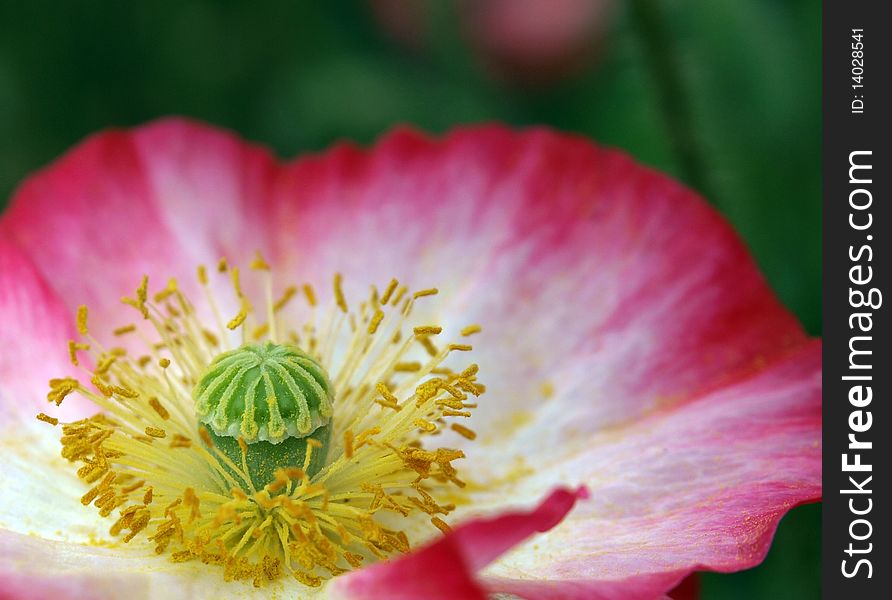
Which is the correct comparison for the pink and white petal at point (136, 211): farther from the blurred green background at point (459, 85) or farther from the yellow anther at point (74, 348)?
the blurred green background at point (459, 85)

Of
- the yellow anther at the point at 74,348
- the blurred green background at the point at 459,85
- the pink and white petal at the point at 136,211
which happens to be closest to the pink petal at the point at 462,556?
the yellow anther at the point at 74,348

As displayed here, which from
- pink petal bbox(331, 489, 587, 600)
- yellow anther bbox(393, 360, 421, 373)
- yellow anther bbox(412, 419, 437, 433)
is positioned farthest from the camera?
yellow anther bbox(393, 360, 421, 373)

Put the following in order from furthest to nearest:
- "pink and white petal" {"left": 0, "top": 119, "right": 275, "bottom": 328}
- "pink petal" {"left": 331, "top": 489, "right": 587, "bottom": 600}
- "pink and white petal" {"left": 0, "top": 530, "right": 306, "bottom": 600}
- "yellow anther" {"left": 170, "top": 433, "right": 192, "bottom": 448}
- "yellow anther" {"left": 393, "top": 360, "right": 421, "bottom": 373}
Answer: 1. "pink and white petal" {"left": 0, "top": 119, "right": 275, "bottom": 328}
2. "yellow anther" {"left": 393, "top": 360, "right": 421, "bottom": 373}
3. "yellow anther" {"left": 170, "top": 433, "right": 192, "bottom": 448}
4. "pink and white petal" {"left": 0, "top": 530, "right": 306, "bottom": 600}
5. "pink petal" {"left": 331, "top": 489, "right": 587, "bottom": 600}

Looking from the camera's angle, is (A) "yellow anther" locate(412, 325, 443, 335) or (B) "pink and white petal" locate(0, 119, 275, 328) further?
(B) "pink and white petal" locate(0, 119, 275, 328)

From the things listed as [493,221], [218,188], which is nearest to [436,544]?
[493,221]

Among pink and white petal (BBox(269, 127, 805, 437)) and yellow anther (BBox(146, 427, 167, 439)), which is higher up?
pink and white petal (BBox(269, 127, 805, 437))

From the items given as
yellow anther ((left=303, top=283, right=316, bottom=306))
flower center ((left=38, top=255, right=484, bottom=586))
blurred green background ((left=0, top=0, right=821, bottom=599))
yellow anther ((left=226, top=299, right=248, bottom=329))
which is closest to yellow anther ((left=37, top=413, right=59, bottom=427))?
flower center ((left=38, top=255, right=484, bottom=586))

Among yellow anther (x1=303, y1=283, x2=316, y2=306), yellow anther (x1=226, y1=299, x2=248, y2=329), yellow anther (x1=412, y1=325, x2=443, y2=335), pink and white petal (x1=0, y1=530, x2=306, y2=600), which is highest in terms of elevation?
yellow anther (x1=303, y1=283, x2=316, y2=306)

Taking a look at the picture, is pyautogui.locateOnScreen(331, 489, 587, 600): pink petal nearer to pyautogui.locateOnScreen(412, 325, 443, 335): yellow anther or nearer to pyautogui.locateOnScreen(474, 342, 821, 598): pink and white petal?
pyautogui.locateOnScreen(474, 342, 821, 598): pink and white petal
